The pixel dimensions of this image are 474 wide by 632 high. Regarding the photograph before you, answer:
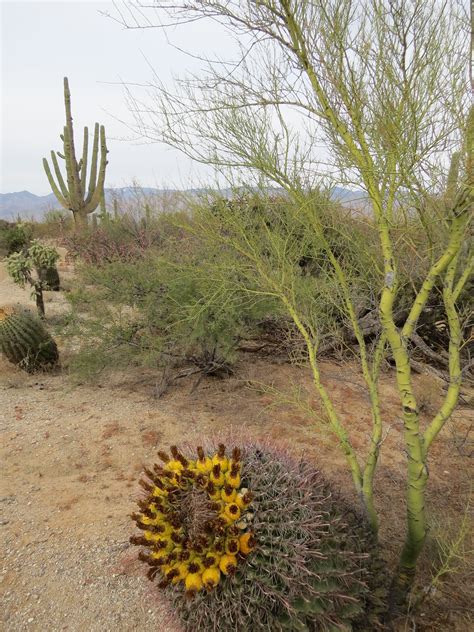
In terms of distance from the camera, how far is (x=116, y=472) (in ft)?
12.6

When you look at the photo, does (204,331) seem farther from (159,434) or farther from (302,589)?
(302,589)

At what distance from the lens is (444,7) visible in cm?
207

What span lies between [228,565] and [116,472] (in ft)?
7.49

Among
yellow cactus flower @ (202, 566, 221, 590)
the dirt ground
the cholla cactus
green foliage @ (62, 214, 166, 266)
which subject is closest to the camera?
yellow cactus flower @ (202, 566, 221, 590)

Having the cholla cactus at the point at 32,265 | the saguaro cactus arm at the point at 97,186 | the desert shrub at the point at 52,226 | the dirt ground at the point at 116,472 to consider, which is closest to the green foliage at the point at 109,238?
the saguaro cactus arm at the point at 97,186

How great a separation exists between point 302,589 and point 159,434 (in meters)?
2.80

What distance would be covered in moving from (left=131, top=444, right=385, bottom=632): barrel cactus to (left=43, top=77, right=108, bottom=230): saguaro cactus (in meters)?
15.3

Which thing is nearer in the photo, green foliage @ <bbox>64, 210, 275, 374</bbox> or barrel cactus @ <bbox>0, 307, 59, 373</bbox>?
green foliage @ <bbox>64, 210, 275, 374</bbox>

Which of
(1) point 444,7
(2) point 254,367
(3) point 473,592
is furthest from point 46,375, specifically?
(1) point 444,7

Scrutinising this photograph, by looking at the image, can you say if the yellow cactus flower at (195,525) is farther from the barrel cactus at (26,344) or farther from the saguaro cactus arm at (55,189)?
the saguaro cactus arm at (55,189)

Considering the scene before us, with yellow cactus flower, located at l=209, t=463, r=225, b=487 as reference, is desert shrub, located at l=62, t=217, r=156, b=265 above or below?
above

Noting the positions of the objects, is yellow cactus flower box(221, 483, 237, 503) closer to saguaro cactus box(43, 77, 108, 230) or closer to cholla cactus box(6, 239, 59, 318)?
cholla cactus box(6, 239, 59, 318)

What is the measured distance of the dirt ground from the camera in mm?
2516

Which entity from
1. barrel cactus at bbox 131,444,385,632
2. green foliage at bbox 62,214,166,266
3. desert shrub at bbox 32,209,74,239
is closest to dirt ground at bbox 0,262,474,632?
barrel cactus at bbox 131,444,385,632
